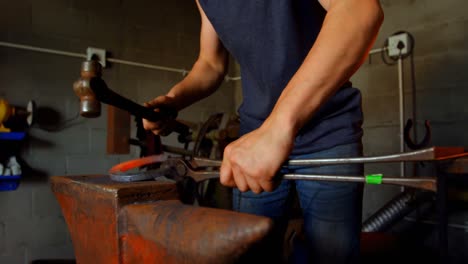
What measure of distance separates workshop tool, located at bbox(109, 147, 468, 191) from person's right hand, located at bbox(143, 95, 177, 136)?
0.09 m

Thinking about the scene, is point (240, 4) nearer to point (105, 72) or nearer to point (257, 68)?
point (257, 68)

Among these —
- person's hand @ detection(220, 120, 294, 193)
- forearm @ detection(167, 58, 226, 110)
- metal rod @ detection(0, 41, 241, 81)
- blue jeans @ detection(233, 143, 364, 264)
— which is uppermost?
metal rod @ detection(0, 41, 241, 81)

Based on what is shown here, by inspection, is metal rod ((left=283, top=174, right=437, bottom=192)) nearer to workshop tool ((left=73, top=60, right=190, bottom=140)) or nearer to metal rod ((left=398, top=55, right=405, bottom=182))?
workshop tool ((left=73, top=60, right=190, bottom=140))

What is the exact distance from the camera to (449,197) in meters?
2.05

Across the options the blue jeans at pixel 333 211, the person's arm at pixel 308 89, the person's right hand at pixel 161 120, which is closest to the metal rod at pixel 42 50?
the person's right hand at pixel 161 120

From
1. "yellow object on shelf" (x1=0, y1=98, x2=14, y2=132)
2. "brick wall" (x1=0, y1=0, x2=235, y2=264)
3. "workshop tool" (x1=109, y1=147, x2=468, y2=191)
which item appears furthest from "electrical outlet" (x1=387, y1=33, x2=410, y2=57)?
"yellow object on shelf" (x1=0, y1=98, x2=14, y2=132)

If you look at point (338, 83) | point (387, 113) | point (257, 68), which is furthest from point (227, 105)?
point (338, 83)

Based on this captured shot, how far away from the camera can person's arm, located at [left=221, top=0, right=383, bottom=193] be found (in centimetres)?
60

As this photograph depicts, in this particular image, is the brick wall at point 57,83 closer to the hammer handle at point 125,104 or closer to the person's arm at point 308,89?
the hammer handle at point 125,104

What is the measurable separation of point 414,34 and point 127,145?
1.78m

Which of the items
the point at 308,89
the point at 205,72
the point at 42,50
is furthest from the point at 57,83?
the point at 308,89

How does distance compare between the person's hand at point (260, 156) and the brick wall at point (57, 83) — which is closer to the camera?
the person's hand at point (260, 156)

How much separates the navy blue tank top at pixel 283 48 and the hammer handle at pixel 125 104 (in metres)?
0.25

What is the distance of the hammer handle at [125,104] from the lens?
0.86 meters
